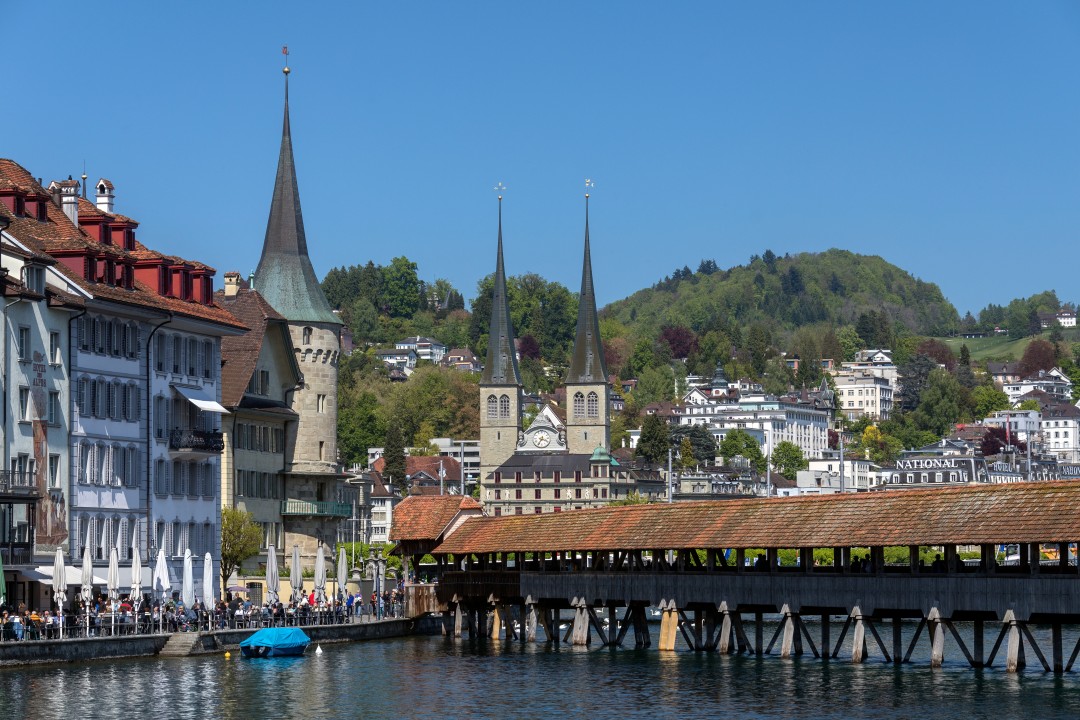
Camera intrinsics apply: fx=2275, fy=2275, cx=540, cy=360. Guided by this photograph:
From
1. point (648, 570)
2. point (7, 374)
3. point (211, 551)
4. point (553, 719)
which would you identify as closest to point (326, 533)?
point (211, 551)

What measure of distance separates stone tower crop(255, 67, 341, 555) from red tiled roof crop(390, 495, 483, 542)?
30.4ft

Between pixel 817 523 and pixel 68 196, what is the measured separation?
27.5 metres

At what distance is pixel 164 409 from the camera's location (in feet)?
246

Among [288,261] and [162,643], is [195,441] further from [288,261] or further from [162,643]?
[288,261]

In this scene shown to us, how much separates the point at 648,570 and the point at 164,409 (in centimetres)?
1683

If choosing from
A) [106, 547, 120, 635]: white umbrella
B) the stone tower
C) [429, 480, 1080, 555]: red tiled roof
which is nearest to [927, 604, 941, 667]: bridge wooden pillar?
[429, 480, 1080, 555]: red tiled roof

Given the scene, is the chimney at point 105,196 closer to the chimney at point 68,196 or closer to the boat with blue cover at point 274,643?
the chimney at point 68,196

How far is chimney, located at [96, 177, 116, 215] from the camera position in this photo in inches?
3155

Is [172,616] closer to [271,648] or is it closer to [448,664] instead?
[271,648]

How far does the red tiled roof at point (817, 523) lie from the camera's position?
5575cm

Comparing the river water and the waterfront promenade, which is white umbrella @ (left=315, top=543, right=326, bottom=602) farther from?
the river water

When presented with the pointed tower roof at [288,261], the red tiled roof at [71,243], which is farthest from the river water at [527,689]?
the pointed tower roof at [288,261]

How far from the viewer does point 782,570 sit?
66250 millimetres

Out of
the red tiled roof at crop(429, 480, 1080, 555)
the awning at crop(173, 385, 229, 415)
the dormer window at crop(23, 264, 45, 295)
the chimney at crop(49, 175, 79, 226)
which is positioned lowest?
the red tiled roof at crop(429, 480, 1080, 555)
